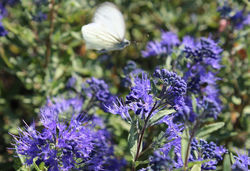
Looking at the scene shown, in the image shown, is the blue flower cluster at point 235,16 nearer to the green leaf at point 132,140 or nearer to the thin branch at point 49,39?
the thin branch at point 49,39

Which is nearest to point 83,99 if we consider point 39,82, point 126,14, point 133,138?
point 39,82

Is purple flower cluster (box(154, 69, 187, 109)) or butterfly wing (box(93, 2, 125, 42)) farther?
butterfly wing (box(93, 2, 125, 42))

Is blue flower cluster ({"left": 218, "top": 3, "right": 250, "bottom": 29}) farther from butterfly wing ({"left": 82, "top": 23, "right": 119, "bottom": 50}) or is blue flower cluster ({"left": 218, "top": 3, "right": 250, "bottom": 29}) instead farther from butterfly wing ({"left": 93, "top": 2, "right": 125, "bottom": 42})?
butterfly wing ({"left": 82, "top": 23, "right": 119, "bottom": 50})

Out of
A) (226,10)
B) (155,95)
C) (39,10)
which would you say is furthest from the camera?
(226,10)

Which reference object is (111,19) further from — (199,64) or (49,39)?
(199,64)

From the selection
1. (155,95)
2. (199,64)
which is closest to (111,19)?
(199,64)

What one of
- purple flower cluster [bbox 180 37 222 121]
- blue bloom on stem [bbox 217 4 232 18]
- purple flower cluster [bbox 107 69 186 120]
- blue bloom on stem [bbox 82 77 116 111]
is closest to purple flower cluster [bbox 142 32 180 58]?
purple flower cluster [bbox 180 37 222 121]
